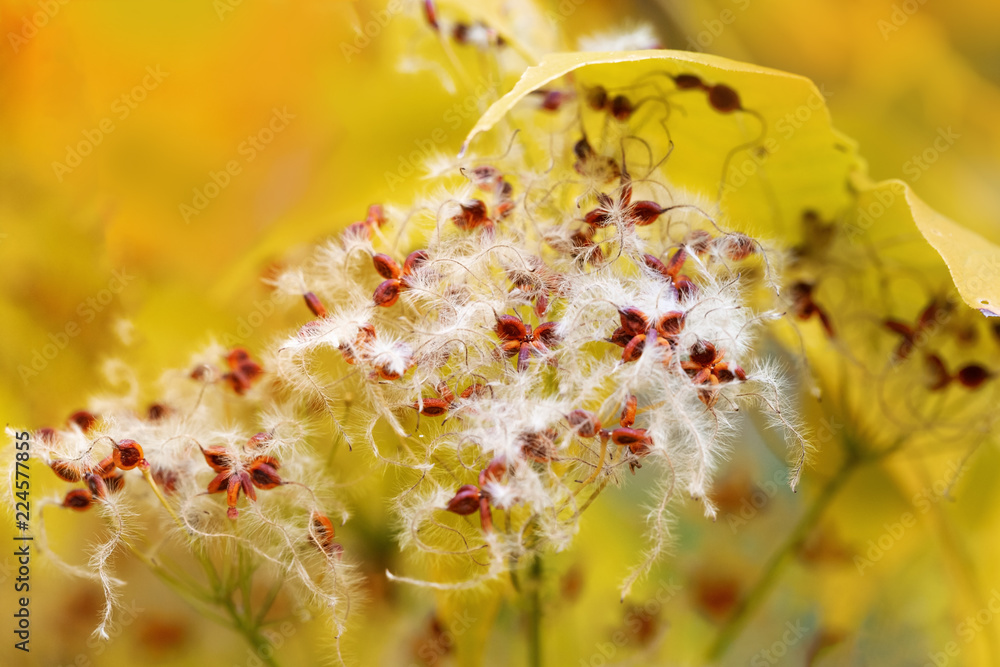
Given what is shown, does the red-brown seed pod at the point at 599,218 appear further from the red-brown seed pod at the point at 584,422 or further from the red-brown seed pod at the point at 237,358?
the red-brown seed pod at the point at 237,358

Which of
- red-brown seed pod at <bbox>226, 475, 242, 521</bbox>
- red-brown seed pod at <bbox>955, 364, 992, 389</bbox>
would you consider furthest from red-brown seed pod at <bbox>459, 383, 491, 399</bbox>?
red-brown seed pod at <bbox>955, 364, 992, 389</bbox>
